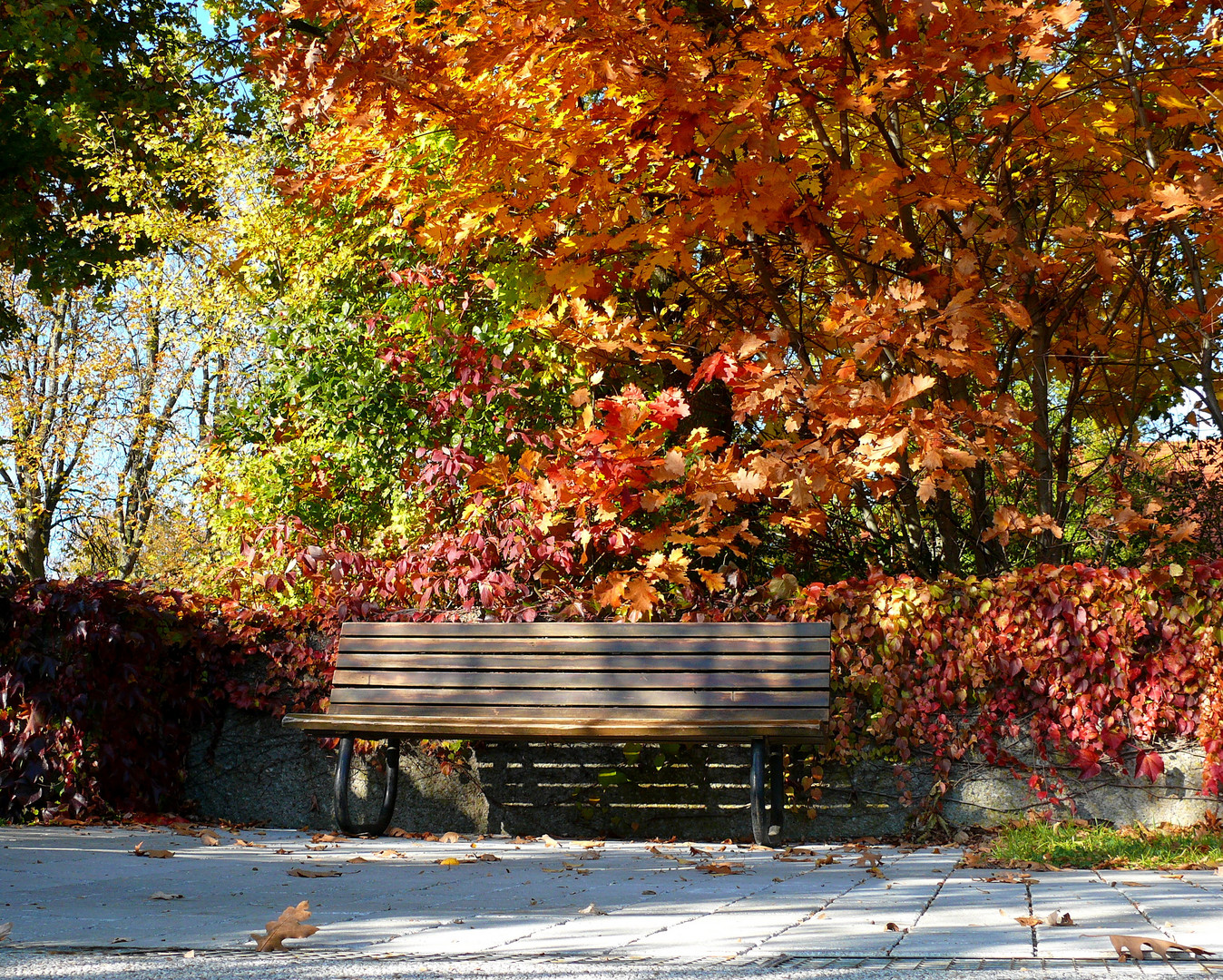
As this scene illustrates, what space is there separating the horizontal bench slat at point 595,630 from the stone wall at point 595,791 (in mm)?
714

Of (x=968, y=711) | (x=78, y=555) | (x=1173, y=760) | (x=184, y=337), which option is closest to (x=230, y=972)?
(x=968, y=711)

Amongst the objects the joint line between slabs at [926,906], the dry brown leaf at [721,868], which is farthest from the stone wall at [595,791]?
the dry brown leaf at [721,868]

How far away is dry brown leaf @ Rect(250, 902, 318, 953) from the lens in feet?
8.61

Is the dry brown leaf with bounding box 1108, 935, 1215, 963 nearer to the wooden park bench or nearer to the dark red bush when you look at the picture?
the wooden park bench

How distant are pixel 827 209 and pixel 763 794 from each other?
3010 millimetres

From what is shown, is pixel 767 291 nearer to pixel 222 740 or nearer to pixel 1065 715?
pixel 1065 715

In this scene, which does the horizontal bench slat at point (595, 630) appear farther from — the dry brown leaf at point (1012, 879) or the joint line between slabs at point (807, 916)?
the dry brown leaf at point (1012, 879)

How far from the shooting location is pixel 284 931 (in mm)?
2674

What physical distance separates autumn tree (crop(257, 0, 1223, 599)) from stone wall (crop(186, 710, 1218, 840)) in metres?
1.12

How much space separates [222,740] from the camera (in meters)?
6.24

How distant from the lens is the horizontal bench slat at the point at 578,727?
475 centimetres

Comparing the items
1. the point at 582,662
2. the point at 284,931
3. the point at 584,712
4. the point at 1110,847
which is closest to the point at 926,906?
the point at 1110,847

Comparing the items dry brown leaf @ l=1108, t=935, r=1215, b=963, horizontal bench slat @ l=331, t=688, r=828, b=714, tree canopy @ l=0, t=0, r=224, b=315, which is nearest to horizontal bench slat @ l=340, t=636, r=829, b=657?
horizontal bench slat @ l=331, t=688, r=828, b=714

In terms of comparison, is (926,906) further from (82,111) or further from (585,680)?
(82,111)
